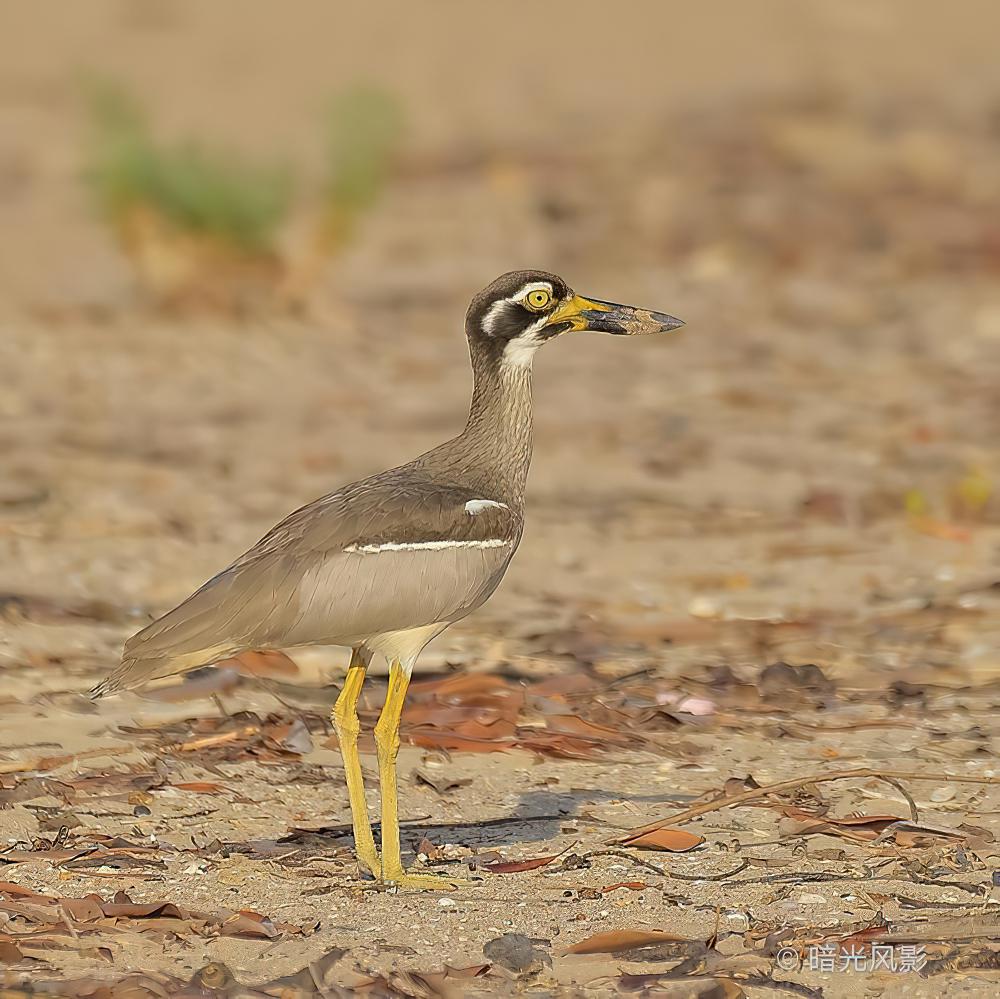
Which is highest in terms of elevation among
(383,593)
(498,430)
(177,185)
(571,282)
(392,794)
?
(177,185)

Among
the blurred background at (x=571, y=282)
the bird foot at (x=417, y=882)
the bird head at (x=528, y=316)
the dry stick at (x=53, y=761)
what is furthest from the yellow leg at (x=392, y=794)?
the blurred background at (x=571, y=282)

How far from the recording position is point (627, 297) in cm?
1397

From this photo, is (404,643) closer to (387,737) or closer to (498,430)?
(387,737)

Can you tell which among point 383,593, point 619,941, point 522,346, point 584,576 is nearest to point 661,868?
point 619,941

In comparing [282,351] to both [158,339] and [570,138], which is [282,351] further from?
[570,138]

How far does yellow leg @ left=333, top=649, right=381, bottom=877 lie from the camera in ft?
16.8

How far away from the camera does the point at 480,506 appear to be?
5461mm

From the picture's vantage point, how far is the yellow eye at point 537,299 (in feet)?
19.0

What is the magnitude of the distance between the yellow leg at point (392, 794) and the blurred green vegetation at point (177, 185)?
24.5 feet

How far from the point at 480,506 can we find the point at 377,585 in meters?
0.43

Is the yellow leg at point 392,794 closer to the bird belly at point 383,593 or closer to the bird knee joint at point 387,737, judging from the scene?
the bird knee joint at point 387,737

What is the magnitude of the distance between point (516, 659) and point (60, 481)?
314 centimetres

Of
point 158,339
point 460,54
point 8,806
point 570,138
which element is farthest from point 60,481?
point 460,54

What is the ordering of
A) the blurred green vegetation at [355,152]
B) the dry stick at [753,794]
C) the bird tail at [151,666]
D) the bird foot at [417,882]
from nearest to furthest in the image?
1. the bird foot at [417,882]
2. the bird tail at [151,666]
3. the dry stick at [753,794]
4. the blurred green vegetation at [355,152]
